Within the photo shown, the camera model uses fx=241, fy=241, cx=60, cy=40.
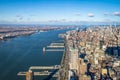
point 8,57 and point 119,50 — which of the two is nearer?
point 8,57

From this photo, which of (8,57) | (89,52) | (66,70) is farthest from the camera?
(89,52)

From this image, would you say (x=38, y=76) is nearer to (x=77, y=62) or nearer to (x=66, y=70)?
(x=66, y=70)

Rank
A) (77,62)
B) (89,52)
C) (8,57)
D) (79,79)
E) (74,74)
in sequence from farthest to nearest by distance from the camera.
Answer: (89,52) → (8,57) → (77,62) → (74,74) → (79,79)

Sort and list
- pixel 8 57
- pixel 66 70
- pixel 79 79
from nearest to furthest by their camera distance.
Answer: pixel 79 79
pixel 66 70
pixel 8 57

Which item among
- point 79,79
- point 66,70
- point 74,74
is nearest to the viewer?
point 79,79

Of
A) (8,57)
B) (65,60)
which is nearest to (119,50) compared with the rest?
(65,60)

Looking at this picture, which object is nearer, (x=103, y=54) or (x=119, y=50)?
(x=103, y=54)

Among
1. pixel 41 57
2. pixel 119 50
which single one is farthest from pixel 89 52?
pixel 41 57

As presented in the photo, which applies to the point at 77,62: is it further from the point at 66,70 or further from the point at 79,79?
the point at 79,79
